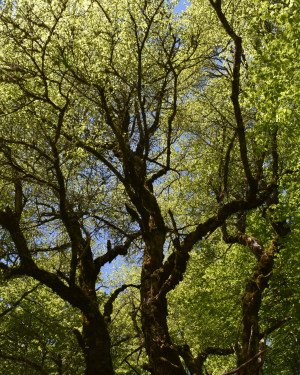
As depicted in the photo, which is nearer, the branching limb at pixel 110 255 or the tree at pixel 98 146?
the tree at pixel 98 146

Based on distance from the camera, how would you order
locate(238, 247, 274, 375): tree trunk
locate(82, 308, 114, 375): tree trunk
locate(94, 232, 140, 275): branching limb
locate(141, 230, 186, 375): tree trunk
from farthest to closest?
locate(94, 232, 140, 275): branching limb
locate(82, 308, 114, 375): tree trunk
locate(141, 230, 186, 375): tree trunk
locate(238, 247, 274, 375): tree trunk

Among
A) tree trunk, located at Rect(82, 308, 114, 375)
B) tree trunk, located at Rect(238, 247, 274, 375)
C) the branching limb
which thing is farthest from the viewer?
the branching limb

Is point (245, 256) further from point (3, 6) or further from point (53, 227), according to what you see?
point (3, 6)

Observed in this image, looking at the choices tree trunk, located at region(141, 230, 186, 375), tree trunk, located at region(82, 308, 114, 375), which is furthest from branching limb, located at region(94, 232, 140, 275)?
tree trunk, located at region(82, 308, 114, 375)

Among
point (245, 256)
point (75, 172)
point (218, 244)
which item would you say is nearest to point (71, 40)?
point (75, 172)

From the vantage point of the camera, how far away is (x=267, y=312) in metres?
16.5

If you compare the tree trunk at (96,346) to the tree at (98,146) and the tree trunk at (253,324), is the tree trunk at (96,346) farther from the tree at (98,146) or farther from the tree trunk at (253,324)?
the tree trunk at (253,324)

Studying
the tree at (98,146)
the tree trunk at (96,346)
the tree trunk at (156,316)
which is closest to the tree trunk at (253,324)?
the tree at (98,146)

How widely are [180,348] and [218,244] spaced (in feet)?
50.0

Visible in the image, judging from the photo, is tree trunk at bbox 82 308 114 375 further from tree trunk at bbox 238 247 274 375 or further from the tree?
tree trunk at bbox 238 247 274 375

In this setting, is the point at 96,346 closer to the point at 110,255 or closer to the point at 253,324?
the point at 110,255

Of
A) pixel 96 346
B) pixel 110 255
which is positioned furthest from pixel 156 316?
pixel 110 255

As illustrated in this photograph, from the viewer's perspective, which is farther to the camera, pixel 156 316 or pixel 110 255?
pixel 110 255

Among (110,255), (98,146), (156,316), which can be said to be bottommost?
(156,316)
